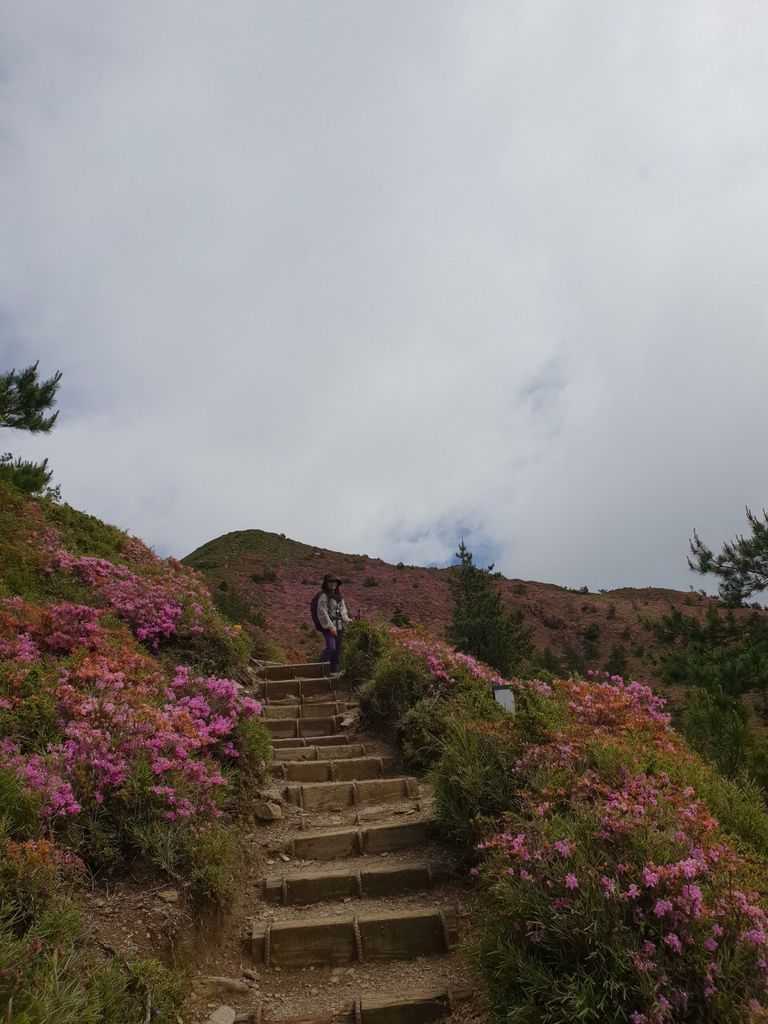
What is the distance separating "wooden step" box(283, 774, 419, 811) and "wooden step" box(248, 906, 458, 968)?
213 cm

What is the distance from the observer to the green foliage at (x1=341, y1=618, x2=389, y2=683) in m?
10.4

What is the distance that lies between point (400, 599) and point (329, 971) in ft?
91.2

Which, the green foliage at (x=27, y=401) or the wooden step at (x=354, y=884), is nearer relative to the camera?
the wooden step at (x=354, y=884)

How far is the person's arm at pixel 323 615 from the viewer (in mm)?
11547

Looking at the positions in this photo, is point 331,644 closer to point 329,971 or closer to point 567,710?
point 567,710

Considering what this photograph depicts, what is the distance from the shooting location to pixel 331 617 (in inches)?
467

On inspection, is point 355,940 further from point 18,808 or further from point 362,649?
point 362,649

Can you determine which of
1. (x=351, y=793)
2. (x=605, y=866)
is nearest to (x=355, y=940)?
(x=605, y=866)

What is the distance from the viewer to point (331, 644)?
1168 cm

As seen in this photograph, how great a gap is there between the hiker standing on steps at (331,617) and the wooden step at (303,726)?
245 cm

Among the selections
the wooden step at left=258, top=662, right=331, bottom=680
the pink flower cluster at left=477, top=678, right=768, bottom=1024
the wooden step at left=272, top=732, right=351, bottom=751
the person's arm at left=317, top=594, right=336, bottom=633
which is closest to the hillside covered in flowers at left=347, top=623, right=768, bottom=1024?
the pink flower cluster at left=477, top=678, right=768, bottom=1024

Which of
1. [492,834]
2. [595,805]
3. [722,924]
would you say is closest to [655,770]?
[595,805]

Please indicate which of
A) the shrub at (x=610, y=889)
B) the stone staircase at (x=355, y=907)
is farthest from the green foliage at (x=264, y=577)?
the shrub at (x=610, y=889)

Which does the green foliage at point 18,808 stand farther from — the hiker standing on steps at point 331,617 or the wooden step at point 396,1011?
the hiker standing on steps at point 331,617
